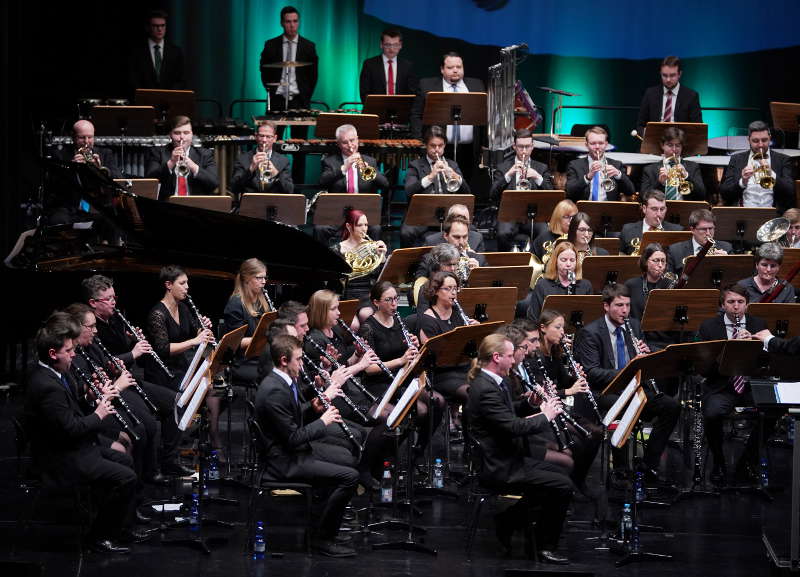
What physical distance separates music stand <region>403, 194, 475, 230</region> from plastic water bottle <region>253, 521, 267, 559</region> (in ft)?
12.3

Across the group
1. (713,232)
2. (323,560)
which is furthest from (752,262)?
(323,560)

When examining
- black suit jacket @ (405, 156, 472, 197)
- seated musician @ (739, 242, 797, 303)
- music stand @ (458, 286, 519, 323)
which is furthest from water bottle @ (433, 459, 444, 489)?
black suit jacket @ (405, 156, 472, 197)

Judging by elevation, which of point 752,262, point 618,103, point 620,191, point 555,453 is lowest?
point 555,453

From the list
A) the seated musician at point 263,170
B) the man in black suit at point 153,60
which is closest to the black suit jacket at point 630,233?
the seated musician at point 263,170

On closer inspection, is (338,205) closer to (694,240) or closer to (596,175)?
(596,175)

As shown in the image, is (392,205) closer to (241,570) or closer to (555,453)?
(555,453)

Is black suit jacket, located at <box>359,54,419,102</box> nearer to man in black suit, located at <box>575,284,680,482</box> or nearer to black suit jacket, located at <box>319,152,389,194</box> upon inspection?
black suit jacket, located at <box>319,152,389,194</box>

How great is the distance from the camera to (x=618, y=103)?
15875 millimetres

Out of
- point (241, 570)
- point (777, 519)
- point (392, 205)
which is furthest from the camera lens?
point (392, 205)

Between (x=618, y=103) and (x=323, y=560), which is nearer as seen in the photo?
(x=323, y=560)

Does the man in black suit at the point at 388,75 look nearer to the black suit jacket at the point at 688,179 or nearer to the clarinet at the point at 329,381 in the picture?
the black suit jacket at the point at 688,179

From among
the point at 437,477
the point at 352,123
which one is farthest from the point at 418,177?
the point at 437,477

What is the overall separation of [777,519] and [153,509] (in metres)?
3.74

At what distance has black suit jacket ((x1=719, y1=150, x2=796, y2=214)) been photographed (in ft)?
36.7
